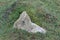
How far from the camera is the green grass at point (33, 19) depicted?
7.36 m

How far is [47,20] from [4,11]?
5.39ft

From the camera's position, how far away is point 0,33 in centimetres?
745

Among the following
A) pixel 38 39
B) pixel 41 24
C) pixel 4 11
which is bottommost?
pixel 38 39

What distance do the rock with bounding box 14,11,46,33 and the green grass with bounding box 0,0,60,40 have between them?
0.15 m

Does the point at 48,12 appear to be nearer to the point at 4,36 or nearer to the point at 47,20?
the point at 47,20

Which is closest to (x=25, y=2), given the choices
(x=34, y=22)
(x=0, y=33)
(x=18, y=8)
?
(x=18, y=8)

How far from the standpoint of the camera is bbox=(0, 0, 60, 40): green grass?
7.36m

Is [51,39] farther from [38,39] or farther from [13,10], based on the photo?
[13,10]

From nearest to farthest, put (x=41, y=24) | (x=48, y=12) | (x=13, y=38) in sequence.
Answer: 1. (x=13, y=38)
2. (x=41, y=24)
3. (x=48, y=12)

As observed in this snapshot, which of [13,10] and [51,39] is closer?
[51,39]

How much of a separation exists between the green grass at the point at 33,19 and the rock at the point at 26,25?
0.15 meters

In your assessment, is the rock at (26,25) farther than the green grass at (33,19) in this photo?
Yes

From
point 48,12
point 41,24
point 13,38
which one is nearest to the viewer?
point 13,38

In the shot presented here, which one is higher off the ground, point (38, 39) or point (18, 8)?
point (18, 8)
